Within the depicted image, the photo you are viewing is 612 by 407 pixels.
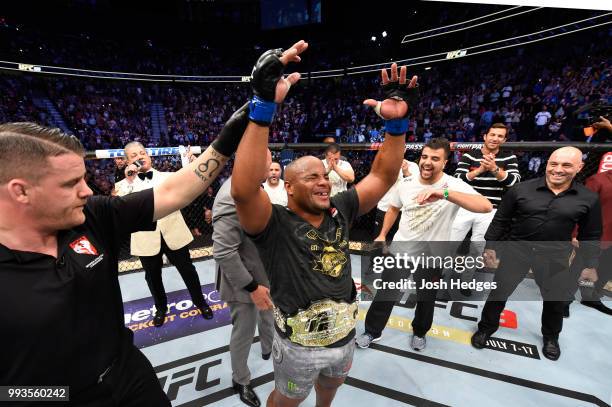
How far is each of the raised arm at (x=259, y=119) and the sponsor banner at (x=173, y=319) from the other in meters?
2.49

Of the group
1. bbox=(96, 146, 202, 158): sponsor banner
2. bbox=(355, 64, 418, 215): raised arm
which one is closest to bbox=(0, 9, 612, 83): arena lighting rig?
bbox=(96, 146, 202, 158): sponsor banner

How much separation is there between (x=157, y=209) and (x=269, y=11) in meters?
19.8

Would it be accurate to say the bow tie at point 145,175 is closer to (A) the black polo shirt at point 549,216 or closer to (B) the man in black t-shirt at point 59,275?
(B) the man in black t-shirt at point 59,275

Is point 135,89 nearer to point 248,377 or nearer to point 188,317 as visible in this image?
point 188,317

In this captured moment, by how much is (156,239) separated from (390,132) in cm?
240

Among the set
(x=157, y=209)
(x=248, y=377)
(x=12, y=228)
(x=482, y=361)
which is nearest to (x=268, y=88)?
(x=157, y=209)

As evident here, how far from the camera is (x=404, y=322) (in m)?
3.16

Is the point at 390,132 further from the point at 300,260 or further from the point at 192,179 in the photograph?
the point at 192,179

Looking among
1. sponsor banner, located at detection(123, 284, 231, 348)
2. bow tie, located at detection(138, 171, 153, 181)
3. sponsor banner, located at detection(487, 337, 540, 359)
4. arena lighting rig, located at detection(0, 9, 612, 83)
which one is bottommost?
sponsor banner, located at detection(487, 337, 540, 359)

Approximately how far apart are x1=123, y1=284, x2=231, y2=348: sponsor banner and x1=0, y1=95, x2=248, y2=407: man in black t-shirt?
1948 mm

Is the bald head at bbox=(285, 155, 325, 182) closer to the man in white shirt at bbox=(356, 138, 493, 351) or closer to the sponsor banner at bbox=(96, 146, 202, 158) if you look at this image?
the man in white shirt at bbox=(356, 138, 493, 351)

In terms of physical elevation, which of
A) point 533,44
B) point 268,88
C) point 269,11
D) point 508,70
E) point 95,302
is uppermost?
point 269,11

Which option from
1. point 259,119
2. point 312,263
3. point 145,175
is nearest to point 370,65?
point 145,175

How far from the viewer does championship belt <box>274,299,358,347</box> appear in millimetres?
1410
